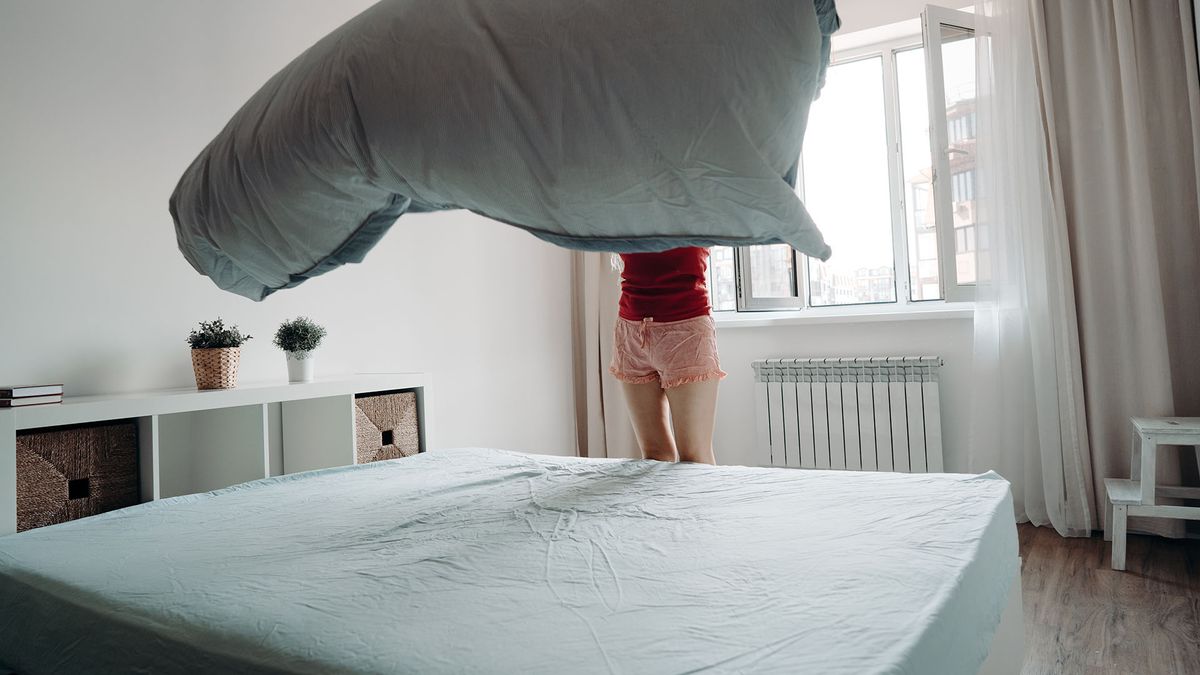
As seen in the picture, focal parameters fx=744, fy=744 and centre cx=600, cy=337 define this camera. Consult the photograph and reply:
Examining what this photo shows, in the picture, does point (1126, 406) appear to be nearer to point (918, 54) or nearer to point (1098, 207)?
point (1098, 207)

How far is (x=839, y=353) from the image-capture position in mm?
3742

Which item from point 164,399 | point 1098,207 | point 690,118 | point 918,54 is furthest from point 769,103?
point 918,54

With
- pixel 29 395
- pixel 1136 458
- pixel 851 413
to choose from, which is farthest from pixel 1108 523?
pixel 29 395

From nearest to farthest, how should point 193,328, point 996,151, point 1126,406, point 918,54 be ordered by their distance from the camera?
point 193,328 → point 1126,406 → point 996,151 → point 918,54

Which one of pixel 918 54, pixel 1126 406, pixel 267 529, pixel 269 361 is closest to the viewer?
pixel 267 529

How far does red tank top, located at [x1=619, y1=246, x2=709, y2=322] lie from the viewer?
2037mm

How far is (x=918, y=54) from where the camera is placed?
3.95 m

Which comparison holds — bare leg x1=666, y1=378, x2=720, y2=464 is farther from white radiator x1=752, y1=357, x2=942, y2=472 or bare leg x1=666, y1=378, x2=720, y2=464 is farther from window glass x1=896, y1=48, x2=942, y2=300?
window glass x1=896, y1=48, x2=942, y2=300

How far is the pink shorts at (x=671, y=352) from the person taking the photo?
6.52ft

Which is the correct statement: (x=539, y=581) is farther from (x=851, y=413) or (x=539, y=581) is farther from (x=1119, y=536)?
(x=851, y=413)

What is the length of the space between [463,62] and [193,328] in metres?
1.88

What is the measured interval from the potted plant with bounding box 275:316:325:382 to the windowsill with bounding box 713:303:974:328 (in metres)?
2.27

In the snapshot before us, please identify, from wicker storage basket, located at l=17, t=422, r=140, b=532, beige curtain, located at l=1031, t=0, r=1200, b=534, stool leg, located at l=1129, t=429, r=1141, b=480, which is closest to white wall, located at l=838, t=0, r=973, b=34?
beige curtain, located at l=1031, t=0, r=1200, b=534

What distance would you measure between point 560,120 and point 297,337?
1.82 meters
